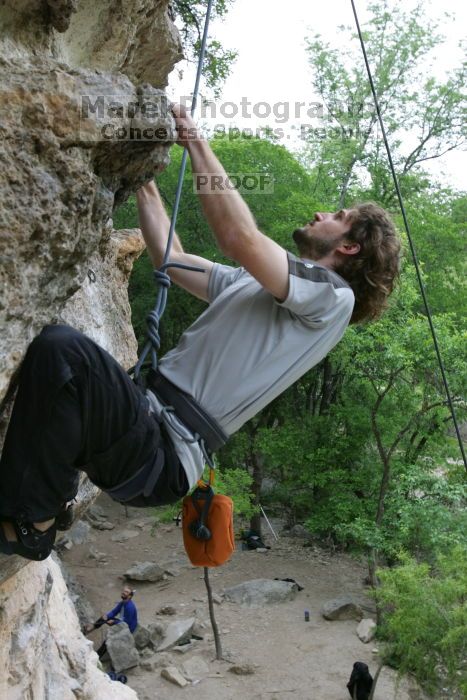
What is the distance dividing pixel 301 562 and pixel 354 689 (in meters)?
5.91

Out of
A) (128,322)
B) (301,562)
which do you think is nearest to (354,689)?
(301,562)

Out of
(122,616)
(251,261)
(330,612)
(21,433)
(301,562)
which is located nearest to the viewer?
(21,433)

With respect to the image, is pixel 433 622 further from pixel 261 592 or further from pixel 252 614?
pixel 261 592

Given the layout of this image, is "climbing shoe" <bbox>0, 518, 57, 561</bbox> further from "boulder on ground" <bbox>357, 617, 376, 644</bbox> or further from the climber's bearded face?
"boulder on ground" <bbox>357, 617, 376, 644</bbox>

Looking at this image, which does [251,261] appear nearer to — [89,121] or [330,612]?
[89,121]

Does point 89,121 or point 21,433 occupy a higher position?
point 89,121

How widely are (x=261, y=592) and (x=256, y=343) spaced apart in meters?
13.0

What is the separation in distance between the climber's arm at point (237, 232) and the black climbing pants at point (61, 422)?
602 millimetres

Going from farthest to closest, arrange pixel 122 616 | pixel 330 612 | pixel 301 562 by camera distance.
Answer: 1. pixel 301 562
2. pixel 330 612
3. pixel 122 616

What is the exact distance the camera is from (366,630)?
507 inches

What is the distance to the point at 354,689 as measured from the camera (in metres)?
10.7

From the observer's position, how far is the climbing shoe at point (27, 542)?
92.7 inches

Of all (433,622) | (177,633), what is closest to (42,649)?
(433,622)

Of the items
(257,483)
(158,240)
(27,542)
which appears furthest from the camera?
(257,483)
